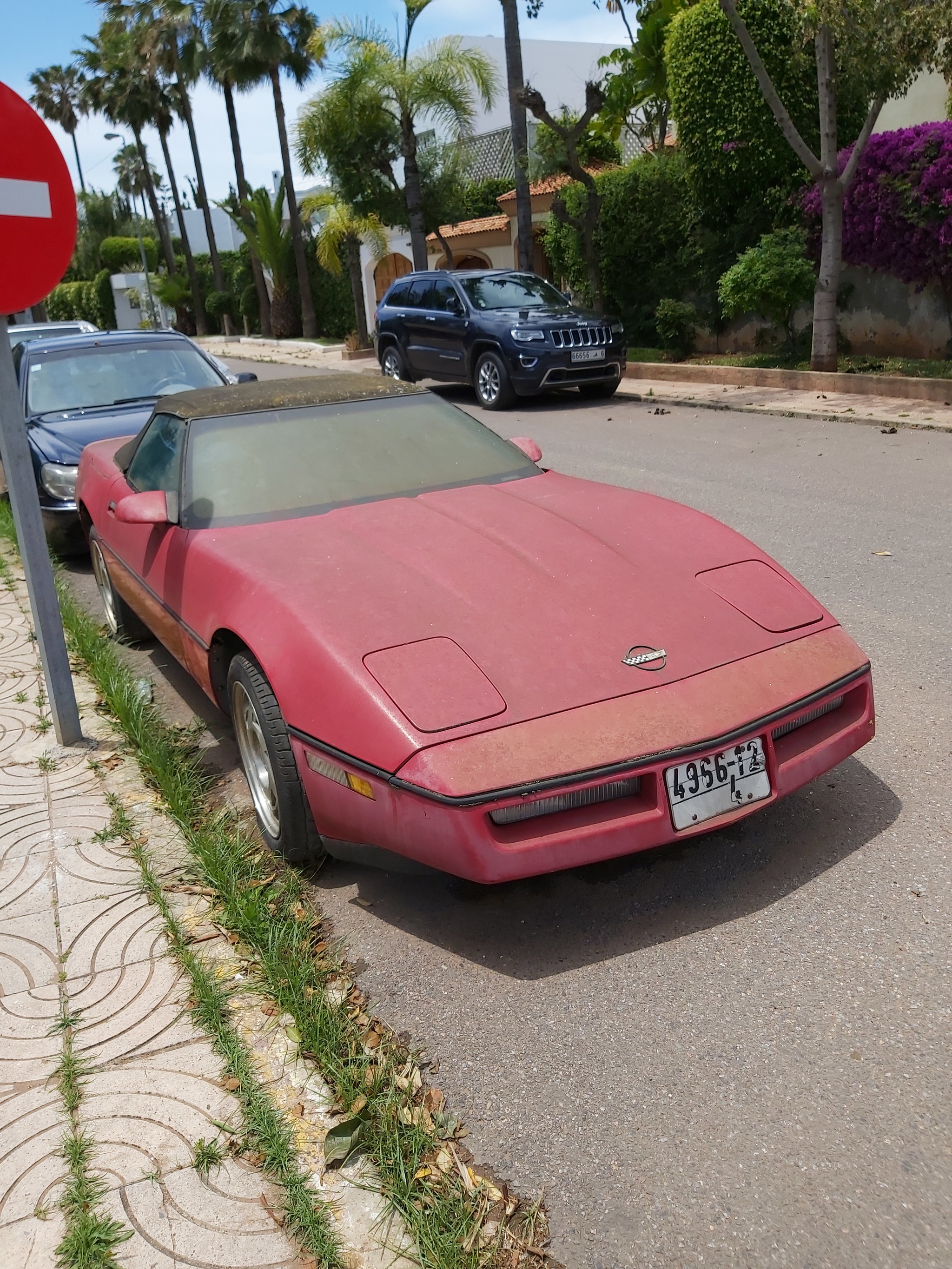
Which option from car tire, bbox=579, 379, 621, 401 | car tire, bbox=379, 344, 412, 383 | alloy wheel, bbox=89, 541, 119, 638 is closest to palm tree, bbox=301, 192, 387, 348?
car tire, bbox=379, 344, 412, 383

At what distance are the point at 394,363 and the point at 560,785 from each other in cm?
1531

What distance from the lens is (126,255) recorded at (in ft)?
199

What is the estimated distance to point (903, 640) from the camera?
16.9 ft

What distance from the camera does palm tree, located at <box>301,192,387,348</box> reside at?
2777cm

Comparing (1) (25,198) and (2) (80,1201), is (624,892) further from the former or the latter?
(1) (25,198)

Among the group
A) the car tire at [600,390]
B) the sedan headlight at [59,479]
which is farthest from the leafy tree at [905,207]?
the sedan headlight at [59,479]

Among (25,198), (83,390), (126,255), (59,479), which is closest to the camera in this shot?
(25,198)

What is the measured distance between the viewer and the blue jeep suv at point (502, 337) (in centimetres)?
1393

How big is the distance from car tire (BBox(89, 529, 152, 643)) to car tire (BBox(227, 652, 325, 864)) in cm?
227

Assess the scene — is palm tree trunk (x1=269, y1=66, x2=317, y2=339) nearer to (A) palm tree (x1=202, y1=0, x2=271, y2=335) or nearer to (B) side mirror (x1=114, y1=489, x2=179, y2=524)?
(A) palm tree (x1=202, y1=0, x2=271, y2=335)

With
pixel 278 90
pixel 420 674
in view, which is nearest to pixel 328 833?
pixel 420 674

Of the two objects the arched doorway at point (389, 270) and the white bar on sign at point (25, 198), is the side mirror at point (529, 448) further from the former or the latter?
the arched doorway at point (389, 270)

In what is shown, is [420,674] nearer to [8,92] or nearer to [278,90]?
[8,92]

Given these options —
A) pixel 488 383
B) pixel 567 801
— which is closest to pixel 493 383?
pixel 488 383
